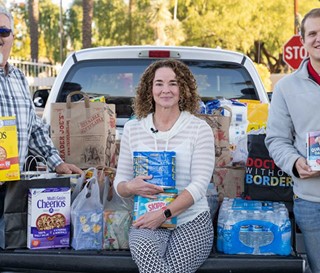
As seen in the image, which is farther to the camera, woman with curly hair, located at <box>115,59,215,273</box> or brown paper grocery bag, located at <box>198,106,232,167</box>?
brown paper grocery bag, located at <box>198,106,232,167</box>

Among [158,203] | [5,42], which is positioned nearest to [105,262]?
[158,203]

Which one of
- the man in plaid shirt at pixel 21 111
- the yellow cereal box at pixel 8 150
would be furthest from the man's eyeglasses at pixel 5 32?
the yellow cereal box at pixel 8 150

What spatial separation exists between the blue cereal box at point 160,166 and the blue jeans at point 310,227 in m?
0.70

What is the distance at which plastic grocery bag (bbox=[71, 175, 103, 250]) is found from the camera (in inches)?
140

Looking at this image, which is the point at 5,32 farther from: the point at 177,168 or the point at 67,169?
the point at 177,168

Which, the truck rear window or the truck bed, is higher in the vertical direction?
the truck rear window

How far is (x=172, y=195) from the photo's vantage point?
11.4ft

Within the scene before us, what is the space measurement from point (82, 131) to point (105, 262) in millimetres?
1237

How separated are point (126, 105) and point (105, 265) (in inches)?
81.5

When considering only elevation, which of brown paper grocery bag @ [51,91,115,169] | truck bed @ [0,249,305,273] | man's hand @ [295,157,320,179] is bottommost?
truck bed @ [0,249,305,273]

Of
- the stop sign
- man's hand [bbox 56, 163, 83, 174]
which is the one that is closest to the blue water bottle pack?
man's hand [bbox 56, 163, 83, 174]

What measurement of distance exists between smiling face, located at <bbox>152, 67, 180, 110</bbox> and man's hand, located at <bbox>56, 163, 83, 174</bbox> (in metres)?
0.70

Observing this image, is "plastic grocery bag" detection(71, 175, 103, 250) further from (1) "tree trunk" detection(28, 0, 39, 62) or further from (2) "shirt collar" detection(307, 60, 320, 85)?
(1) "tree trunk" detection(28, 0, 39, 62)

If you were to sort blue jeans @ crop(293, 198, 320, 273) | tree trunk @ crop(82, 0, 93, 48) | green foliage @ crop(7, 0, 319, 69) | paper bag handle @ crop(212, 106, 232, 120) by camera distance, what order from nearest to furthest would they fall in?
blue jeans @ crop(293, 198, 320, 273) → paper bag handle @ crop(212, 106, 232, 120) → tree trunk @ crop(82, 0, 93, 48) → green foliage @ crop(7, 0, 319, 69)
